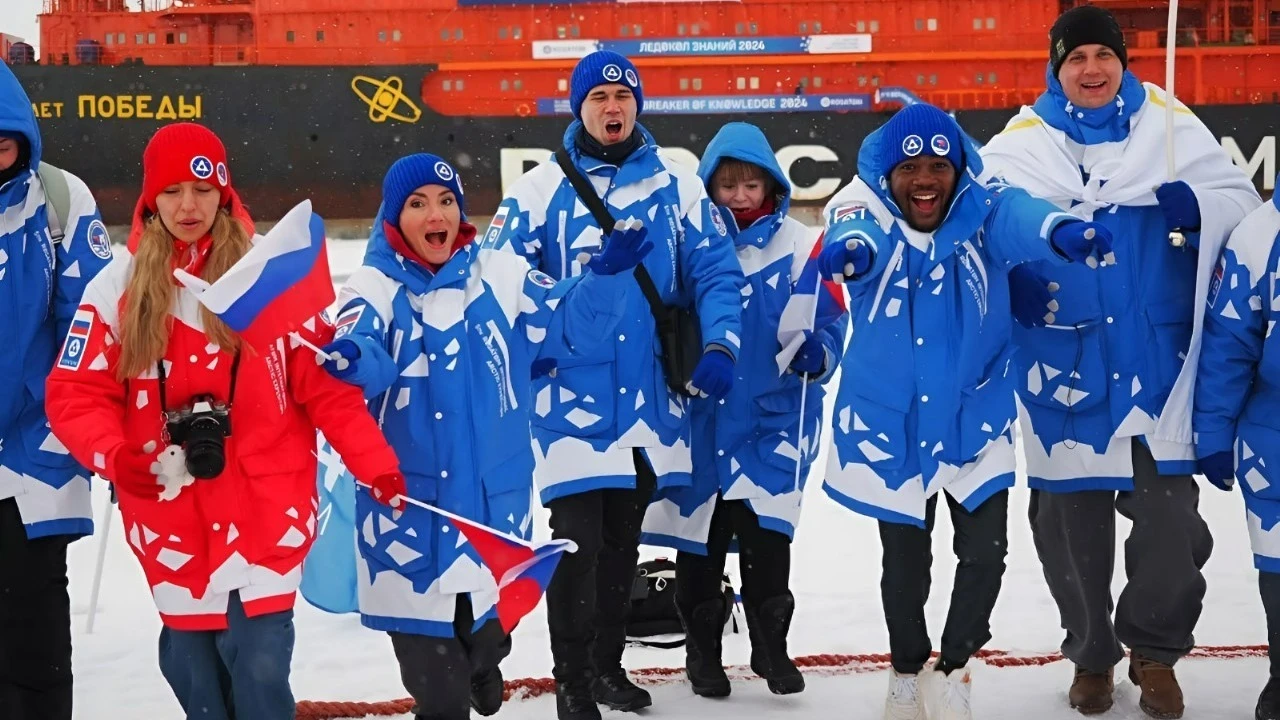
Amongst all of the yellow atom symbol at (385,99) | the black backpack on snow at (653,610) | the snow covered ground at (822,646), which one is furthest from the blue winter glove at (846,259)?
the yellow atom symbol at (385,99)

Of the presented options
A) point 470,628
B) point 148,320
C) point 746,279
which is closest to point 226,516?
point 148,320

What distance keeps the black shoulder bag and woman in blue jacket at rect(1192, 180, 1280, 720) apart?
135cm

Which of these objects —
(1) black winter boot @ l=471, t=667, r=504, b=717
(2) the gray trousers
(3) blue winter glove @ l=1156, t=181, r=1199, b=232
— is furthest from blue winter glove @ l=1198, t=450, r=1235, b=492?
(1) black winter boot @ l=471, t=667, r=504, b=717

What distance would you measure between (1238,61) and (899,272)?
18.8m

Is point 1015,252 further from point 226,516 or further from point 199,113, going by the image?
point 199,113

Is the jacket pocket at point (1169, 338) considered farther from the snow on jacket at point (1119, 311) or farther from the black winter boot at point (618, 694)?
the black winter boot at point (618, 694)

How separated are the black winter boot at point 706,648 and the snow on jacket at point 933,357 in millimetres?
771

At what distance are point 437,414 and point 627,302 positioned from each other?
841 mm

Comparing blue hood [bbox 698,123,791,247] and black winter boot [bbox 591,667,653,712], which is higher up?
blue hood [bbox 698,123,791,247]

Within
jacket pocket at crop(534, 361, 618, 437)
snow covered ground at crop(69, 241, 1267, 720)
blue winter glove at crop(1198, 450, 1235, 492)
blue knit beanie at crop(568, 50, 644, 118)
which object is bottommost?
snow covered ground at crop(69, 241, 1267, 720)

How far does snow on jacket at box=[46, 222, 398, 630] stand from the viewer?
3090 mm

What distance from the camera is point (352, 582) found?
3.75 m

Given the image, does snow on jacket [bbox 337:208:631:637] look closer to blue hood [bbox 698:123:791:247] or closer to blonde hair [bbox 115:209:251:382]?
blonde hair [bbox 115:209:251:382]

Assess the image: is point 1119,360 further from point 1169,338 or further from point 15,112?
point 15,112
